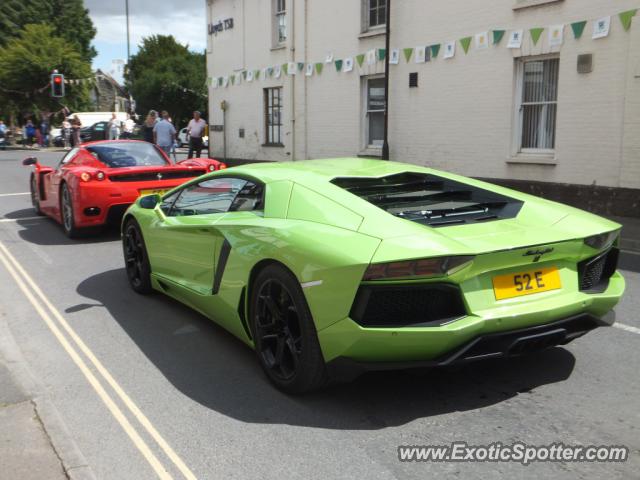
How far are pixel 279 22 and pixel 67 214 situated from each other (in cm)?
1259

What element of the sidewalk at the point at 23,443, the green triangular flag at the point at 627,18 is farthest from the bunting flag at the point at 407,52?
the sidewalk at the point at 23,443

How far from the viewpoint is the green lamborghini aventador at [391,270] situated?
3.21 m

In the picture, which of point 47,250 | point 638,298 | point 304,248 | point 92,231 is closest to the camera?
point 304,248

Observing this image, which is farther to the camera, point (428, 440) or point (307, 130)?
point (307, 130)

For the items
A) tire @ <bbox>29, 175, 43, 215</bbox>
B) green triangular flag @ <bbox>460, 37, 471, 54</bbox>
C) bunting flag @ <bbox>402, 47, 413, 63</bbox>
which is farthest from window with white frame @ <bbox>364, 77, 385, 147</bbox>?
tire @ <bbox>29, 175, 43, 215</bbox>

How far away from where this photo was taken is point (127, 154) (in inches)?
371

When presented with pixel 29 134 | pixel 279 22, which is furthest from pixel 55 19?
pixel 279 22

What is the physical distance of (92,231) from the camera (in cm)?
954

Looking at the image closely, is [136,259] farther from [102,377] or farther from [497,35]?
[497,35]

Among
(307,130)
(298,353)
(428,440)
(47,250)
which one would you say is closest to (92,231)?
(47,250)

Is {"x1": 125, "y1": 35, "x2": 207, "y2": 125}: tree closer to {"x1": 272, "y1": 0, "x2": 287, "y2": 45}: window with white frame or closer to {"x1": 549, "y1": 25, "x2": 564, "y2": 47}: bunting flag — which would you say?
{"x1": 272, "y1": 0, "x2": 287, "y2": 45}: window with white frame

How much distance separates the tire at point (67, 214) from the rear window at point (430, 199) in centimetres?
590

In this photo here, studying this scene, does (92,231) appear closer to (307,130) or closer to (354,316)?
(354,316)

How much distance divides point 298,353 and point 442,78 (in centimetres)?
1128
